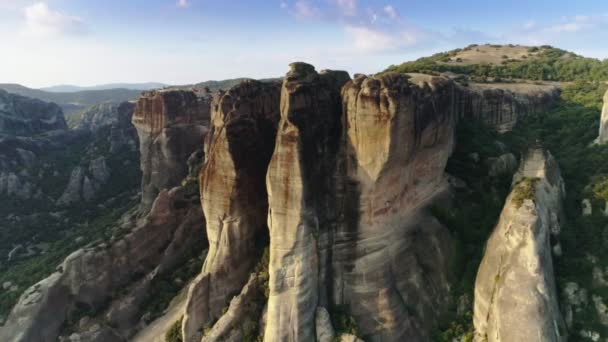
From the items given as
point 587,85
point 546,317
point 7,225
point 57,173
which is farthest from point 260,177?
point 57,173

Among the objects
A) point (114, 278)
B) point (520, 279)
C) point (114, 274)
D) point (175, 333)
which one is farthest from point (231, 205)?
point (520, 279)

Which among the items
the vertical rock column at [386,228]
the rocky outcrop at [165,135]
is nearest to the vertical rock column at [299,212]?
the vertical rock column at [386,228]

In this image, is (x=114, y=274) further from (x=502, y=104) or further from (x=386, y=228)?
(x=502, y=104)

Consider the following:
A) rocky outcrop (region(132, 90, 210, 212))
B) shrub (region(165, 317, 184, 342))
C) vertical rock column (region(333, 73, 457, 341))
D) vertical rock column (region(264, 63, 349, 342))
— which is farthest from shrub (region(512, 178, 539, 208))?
rocky outcrop (region(132, 90, 210, 212))

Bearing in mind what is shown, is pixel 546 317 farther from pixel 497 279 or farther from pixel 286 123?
pixel 286 123

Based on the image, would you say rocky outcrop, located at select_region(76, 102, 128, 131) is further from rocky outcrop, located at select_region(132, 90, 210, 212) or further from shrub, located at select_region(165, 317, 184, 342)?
shrub, located at select_region(165, 317, 184, 342)

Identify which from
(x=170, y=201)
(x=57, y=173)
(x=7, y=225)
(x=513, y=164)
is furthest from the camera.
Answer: (x=57, y=173)
